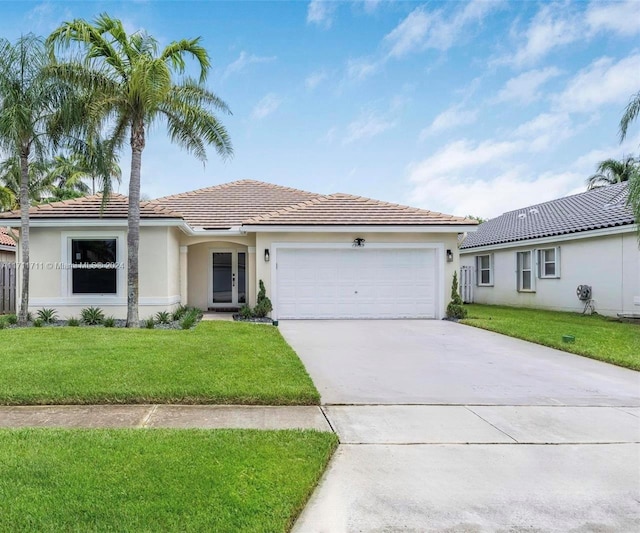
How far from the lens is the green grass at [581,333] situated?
324 inches

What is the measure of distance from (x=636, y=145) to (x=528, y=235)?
8.10 meters

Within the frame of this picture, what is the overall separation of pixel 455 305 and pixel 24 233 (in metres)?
13.1

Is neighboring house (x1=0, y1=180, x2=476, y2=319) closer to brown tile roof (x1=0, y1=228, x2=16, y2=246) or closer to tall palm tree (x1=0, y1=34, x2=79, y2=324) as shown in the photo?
tall palm tree (x1=0, y1=34, x2=79, y2=324)

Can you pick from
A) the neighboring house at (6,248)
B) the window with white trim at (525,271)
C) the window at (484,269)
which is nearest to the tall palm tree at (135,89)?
the neighboring house at (6,248)

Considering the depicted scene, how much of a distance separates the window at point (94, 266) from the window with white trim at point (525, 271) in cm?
1670

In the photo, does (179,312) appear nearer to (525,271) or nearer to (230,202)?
(230,202)

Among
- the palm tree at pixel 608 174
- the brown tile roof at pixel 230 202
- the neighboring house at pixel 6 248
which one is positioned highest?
the palm tree at pixel 608 174

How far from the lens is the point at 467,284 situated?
2145 centimetres

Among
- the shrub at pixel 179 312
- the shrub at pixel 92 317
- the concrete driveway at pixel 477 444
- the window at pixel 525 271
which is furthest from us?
the window at pixel 525 271

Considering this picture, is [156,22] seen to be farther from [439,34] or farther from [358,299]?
[358,299]

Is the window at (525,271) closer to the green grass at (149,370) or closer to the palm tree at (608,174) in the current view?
the green grass at (149,370)

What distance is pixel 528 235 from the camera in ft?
59.7

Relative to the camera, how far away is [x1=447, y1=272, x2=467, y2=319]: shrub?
1360cm

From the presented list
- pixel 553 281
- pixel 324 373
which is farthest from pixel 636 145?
pixel 324 373
